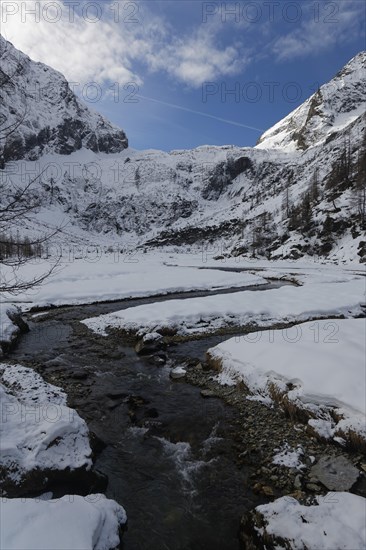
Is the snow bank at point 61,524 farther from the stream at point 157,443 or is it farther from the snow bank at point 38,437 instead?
the snow bank at point 38,437

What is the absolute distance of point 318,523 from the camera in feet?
18.1

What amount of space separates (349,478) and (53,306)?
22.8 metres

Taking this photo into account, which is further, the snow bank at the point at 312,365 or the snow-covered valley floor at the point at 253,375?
the snow bank at the point at 312,365

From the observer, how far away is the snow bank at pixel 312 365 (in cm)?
886

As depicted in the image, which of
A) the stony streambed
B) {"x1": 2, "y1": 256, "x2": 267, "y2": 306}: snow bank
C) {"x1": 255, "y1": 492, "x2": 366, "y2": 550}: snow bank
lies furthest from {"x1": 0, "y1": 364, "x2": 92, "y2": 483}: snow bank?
{"x1": 2, "y1": 256, "x2": 267, "y2": 306}: snow bank

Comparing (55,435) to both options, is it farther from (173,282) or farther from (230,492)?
(173,282)

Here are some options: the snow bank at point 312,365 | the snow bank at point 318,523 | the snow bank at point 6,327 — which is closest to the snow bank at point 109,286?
the snow bank at point 6,327

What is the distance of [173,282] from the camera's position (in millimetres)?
35375

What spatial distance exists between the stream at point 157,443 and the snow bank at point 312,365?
171 centimetres

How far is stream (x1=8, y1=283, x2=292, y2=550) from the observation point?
6332 millimetres

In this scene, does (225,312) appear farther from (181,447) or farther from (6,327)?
(181,447)

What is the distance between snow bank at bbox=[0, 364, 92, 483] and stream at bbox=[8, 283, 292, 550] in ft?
2.02

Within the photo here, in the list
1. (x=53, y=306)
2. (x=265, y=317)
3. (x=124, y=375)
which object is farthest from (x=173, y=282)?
(x=124, y=375)

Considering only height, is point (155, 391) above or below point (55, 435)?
below
